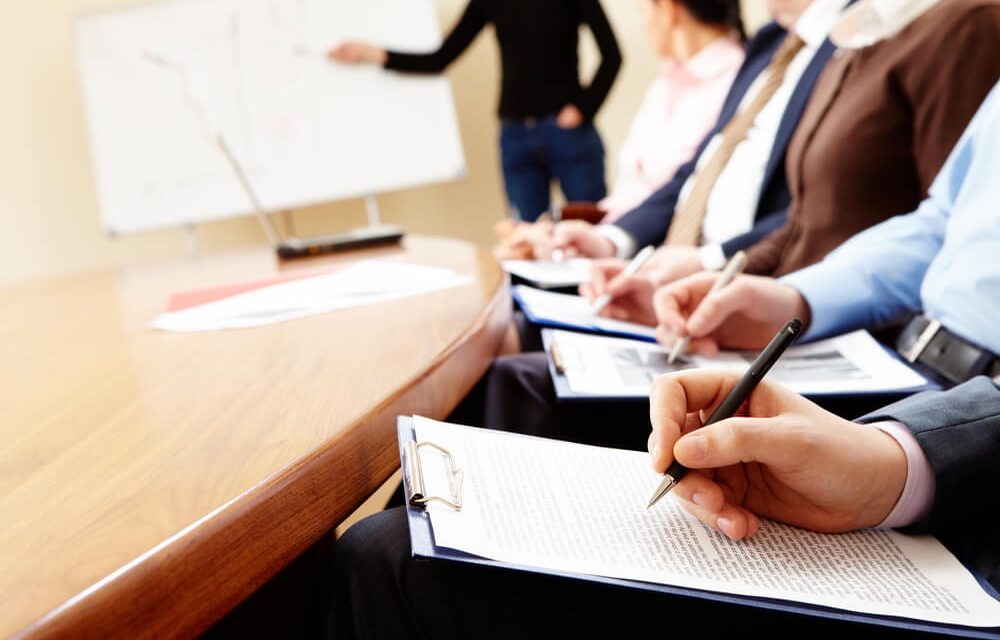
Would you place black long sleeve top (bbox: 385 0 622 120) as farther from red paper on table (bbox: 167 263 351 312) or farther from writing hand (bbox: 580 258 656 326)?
writing hand (bbox: 580 258 656 326)

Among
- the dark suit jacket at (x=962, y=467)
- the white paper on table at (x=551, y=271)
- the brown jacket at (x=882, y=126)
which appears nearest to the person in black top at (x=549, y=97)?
the white paper on table at (x=551, y=271)

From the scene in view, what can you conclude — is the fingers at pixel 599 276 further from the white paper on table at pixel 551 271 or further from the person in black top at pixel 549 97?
the person in black top at pixel 549 97

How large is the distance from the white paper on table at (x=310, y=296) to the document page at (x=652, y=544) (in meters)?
0.38

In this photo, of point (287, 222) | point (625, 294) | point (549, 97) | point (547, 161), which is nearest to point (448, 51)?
point (549, 97)

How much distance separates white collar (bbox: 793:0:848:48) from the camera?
1175mm

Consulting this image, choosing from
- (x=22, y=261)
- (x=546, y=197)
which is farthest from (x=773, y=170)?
(x=22, y=261)

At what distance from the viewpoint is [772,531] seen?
1.62 feet

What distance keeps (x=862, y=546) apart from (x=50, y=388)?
59 cm

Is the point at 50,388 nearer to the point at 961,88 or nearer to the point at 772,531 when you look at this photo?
the point at 772,531

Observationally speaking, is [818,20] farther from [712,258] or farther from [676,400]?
[676,400]

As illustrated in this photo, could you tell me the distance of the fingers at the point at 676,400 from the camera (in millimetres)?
473

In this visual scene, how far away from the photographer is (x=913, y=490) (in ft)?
1.65

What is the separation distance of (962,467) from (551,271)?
0.83 m

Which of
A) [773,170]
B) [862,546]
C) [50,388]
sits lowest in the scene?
[862,546]
